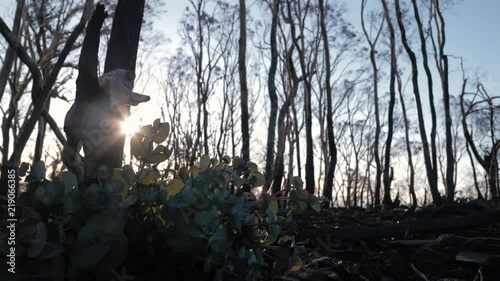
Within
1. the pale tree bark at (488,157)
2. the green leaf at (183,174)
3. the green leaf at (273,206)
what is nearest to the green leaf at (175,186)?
the green leaf at (183,174)

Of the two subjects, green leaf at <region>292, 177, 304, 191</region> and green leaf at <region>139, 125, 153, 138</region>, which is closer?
green leaf at <region>139, 125, 153, 138</region>

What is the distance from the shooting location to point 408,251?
3.06 meters

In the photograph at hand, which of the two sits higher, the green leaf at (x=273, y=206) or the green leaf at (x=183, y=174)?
the green leaf at (x=183, y=174)

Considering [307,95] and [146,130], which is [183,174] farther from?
[307,95]

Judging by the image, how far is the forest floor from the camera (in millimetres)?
2391

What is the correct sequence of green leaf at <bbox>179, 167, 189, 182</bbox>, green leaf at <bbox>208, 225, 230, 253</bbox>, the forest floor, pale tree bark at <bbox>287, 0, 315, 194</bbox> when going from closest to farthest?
green leaf at <bbox>208, 225, 230, 253</bbox>, green leaf at <bbox>179, 167, 189, 182</bbox>, the forest floor, pale tree bark at <bbox>287, 0, 315, 194</bbox>

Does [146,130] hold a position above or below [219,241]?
above

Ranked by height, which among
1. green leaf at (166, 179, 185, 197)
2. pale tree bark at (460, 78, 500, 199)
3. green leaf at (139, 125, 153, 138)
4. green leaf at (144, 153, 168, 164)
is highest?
pale tree bark at (460, 78, 500, 199)

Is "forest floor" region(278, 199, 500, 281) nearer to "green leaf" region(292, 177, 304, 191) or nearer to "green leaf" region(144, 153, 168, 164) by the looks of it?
"green leaf" region(292, 177, 304, 191)

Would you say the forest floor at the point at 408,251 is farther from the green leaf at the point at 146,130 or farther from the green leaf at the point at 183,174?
the green leaf at the point at 146,130

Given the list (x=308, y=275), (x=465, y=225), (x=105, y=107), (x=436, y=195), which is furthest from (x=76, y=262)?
(x=436, y=195)

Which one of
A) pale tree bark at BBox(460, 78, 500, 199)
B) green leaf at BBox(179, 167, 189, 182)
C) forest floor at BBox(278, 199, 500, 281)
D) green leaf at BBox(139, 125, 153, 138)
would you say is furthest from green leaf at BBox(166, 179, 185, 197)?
pale tree bark at BBox(460, 78, 500, 199)

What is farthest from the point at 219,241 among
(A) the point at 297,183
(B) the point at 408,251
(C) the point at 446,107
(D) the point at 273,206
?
(C) the point at 446,107

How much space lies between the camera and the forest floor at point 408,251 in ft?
7.84
